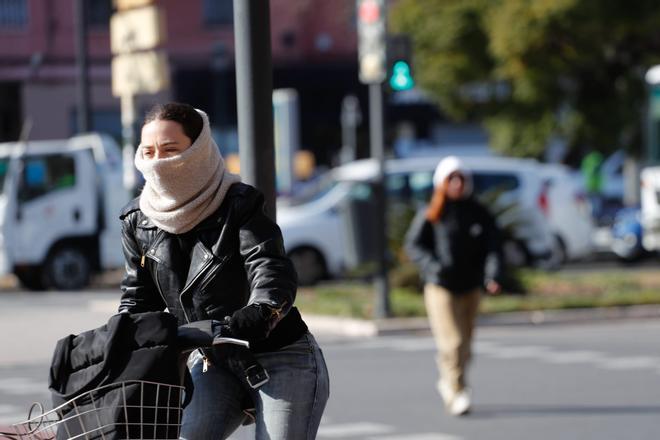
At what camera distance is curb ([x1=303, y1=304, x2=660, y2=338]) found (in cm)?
1599

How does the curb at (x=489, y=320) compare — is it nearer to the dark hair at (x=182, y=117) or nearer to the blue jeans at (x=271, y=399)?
the blue jeans at (x=271, y=399)

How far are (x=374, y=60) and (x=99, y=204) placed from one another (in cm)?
735

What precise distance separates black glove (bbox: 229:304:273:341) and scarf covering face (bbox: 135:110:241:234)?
362 millimetres

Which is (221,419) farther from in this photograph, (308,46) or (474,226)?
(308,46)

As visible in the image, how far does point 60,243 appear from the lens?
22.2 metres

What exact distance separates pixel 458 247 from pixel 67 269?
13050 millimetres

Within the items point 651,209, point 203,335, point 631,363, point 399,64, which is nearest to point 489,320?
point 399,64

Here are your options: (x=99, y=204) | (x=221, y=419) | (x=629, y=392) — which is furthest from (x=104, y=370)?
(x=99, y=204)

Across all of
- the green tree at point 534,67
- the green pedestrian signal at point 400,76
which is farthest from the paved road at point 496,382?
the green tree at point 534,67

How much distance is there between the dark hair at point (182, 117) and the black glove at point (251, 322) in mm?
549

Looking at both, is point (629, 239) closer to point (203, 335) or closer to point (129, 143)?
point (129, 143)

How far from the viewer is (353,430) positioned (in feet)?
30.8

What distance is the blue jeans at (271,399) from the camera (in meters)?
4.10

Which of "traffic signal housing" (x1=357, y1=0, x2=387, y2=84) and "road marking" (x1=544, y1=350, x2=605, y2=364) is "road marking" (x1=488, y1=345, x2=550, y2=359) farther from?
"traffic signal housing" (x1=357, y1=0, x2=387, y2=84)
